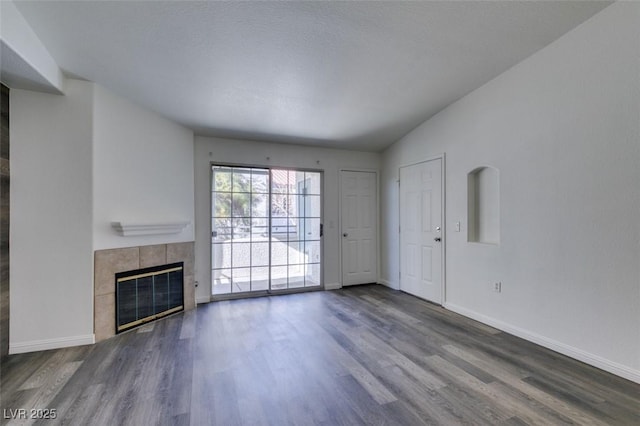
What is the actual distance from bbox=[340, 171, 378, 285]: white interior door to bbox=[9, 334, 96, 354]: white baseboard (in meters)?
3.58

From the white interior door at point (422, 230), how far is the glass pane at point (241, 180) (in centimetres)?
256

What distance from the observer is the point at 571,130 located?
2693 millimetres

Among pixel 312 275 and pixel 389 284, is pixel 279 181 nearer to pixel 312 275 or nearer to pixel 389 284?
pixel 312 275

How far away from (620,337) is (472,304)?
1418 millimetres

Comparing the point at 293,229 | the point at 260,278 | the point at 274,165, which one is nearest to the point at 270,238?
the point at 293,229

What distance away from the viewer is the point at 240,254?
4.58m

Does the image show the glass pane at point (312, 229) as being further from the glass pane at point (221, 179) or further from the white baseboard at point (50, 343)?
the white baseboard at point (50, 343)

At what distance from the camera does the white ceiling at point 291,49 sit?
2.21 metres

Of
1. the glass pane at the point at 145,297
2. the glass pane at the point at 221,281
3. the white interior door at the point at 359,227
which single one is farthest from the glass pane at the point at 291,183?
the glass pane at the point at 145,297

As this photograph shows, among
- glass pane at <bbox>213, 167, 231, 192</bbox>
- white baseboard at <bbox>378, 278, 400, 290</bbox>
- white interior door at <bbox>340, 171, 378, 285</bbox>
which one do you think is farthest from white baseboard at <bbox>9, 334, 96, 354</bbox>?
white baseboard at <bbox>378, 278, 400, 290</bbox>

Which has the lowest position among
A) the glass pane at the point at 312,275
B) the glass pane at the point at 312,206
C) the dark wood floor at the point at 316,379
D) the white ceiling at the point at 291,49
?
the dark wood floor at the point at 316,379

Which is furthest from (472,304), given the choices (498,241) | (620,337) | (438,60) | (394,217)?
(438,60)

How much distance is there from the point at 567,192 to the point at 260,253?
3915mm

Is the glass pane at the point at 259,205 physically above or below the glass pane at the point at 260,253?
above
